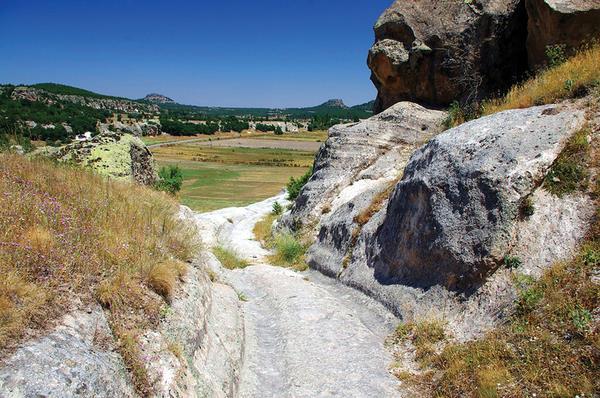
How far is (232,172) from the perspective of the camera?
92.5 meters

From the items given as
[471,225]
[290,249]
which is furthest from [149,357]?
[290,249]

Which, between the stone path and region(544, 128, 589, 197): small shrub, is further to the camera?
region(544, 128, 589, 197): small shrub

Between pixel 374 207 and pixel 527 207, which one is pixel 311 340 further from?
A: pixel 374 207

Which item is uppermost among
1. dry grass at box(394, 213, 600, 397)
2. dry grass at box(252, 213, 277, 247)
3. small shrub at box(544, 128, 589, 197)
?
small shrub at box(544, 128, 589, 197)

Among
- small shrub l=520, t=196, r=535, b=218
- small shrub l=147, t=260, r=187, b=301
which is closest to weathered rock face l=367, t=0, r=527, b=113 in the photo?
small shrub l=520, t=196, r=535, b=218

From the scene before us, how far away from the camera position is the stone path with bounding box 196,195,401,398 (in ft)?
25.8

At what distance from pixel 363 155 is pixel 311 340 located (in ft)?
48.9

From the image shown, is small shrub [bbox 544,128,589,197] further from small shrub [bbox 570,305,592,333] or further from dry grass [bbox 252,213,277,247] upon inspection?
dry grass [bbox 252,213,277,247]

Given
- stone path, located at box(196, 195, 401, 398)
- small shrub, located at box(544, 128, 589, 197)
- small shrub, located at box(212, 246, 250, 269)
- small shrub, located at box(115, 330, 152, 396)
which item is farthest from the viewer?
small shrub, located at box(212, 246, 250, 269)

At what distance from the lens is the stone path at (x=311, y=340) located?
7859mm

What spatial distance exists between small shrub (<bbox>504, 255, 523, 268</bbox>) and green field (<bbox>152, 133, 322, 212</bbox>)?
36568 millimetres

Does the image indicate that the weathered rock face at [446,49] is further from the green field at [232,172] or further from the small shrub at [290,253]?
the green field at [232,172]

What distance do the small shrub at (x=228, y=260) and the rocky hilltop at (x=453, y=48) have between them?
12.9 m

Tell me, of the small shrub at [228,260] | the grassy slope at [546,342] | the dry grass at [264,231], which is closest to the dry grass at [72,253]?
the grassy slope at [546,342]
